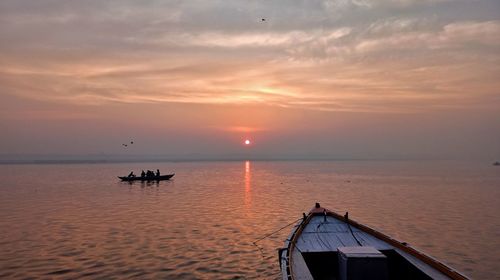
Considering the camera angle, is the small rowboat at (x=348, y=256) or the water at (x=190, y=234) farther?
the water at (x=190, y=234)

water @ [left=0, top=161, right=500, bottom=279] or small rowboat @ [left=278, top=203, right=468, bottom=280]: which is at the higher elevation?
small rowboat @ [left=278, top=203, right=468, bottom=280]

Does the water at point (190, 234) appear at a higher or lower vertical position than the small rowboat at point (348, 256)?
lower

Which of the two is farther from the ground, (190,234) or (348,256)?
(348,256)

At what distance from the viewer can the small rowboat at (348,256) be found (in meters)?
11.8

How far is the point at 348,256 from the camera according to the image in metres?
11.9

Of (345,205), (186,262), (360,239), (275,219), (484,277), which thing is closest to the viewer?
(360,239)

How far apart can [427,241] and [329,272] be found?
15169 mm

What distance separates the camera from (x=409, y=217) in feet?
120

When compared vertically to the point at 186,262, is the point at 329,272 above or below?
above

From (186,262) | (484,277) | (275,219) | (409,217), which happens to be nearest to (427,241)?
(484,277)

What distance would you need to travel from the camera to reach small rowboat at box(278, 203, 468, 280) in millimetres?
11805

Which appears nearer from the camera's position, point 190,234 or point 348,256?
point 348,256

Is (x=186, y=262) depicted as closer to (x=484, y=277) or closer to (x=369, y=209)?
(x=484, y=277)

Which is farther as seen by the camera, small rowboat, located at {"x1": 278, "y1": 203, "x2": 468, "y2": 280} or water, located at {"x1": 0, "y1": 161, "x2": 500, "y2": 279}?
water, located at {"x1": 0, "y1": 161, "x2": 500, "y2": 279}
